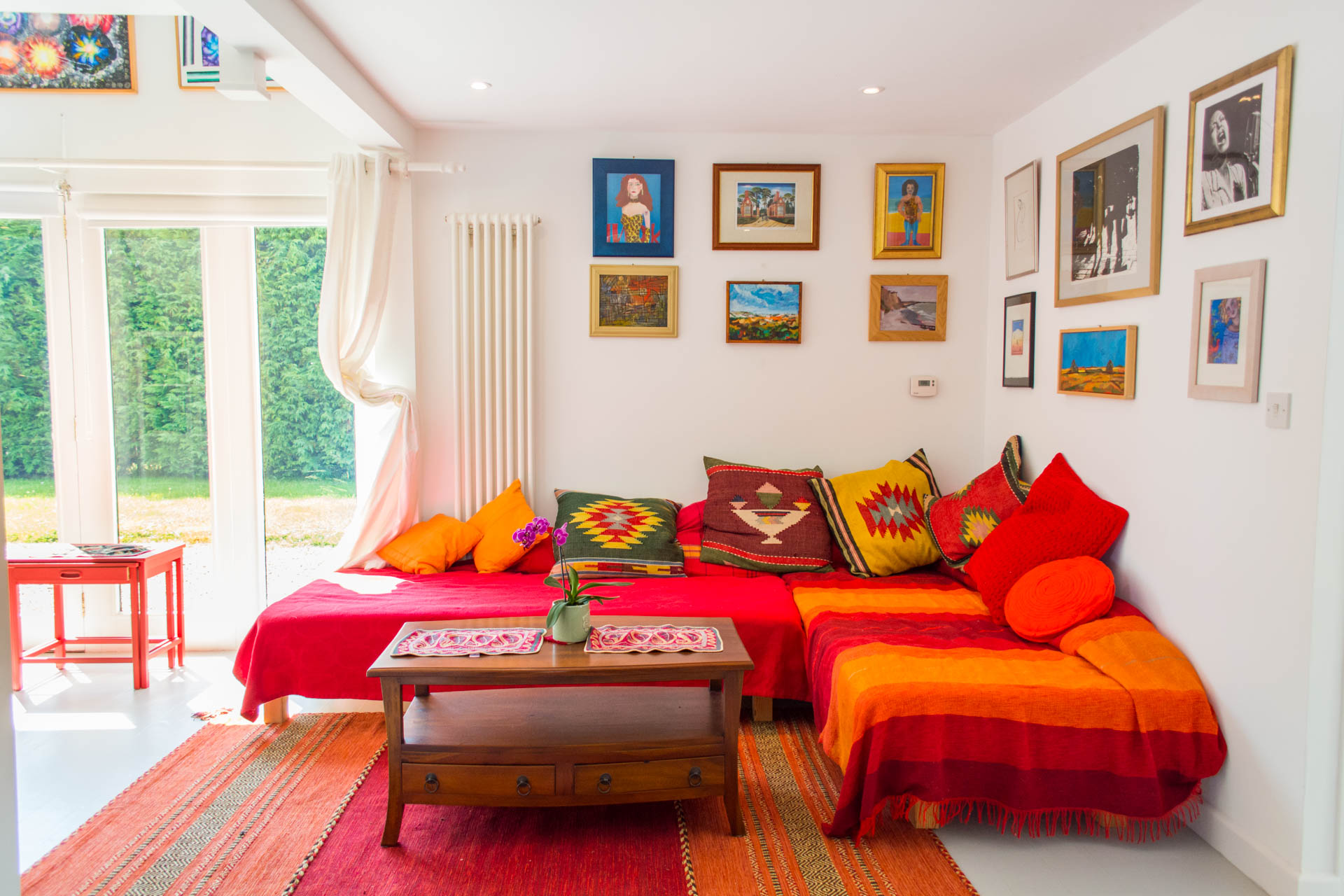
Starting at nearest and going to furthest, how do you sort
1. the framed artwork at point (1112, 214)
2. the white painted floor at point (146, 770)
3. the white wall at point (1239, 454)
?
1. the white wall at point (1239, 454)
2. the white painted floor at point (146, 770)
3. the framed artwork at point (1112, 214)

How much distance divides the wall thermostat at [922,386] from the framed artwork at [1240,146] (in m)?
1.54

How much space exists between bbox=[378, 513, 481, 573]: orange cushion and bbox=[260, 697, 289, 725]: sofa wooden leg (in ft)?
2.39

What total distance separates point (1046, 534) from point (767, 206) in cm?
198

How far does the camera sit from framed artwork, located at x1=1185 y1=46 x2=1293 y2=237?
213 centimetres

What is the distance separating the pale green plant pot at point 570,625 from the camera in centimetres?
243

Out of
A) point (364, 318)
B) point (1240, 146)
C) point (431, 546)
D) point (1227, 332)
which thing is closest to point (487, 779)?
point (431, 546)

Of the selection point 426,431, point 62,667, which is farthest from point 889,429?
point 62,667

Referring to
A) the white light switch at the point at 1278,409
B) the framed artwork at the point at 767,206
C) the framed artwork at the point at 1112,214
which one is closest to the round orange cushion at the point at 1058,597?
the white light switch at the point at 1278,409

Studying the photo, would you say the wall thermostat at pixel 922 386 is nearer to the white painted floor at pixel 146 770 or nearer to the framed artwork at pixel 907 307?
the framed artwork at pixel 907 307

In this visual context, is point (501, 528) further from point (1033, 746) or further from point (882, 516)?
point (1033, 746)

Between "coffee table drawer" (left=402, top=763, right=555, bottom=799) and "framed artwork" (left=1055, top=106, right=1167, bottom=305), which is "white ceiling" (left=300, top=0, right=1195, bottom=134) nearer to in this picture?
"framed artwork" (left=1055, top=106, right=1167, bottom=305)

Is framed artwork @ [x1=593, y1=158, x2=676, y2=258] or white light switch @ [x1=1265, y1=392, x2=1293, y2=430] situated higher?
framed artwork @ [x1=593, y1=158, x2=676, y2=258]

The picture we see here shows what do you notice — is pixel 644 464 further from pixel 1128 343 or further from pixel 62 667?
pixel 62 667

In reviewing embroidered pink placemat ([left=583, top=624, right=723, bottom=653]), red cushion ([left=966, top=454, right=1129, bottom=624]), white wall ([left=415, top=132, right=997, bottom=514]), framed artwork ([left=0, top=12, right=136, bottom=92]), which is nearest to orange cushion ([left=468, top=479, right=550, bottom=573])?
white wall ([left=415, top=132, right=997, bottom=514])
